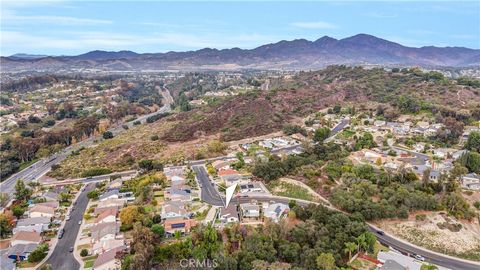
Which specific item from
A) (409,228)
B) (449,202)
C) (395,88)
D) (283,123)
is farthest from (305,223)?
(395,88)

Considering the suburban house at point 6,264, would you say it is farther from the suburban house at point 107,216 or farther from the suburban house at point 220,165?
the suburban house at point 220,165

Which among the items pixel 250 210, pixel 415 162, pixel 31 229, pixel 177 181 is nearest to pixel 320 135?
pixel 415 162

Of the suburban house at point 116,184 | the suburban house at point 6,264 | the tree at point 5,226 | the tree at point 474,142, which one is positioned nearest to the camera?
the suburban house at point 6,264

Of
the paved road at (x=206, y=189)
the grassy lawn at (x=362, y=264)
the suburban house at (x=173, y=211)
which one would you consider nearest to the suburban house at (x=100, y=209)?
the suburban house at (x=173, y=211)

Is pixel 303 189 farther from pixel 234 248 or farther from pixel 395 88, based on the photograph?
pixel 395 88

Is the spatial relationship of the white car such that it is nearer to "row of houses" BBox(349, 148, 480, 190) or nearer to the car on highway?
the car on highway

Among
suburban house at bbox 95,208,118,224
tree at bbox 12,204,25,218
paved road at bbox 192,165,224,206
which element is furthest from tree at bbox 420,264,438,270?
tree at bbox 12,204,25,218
